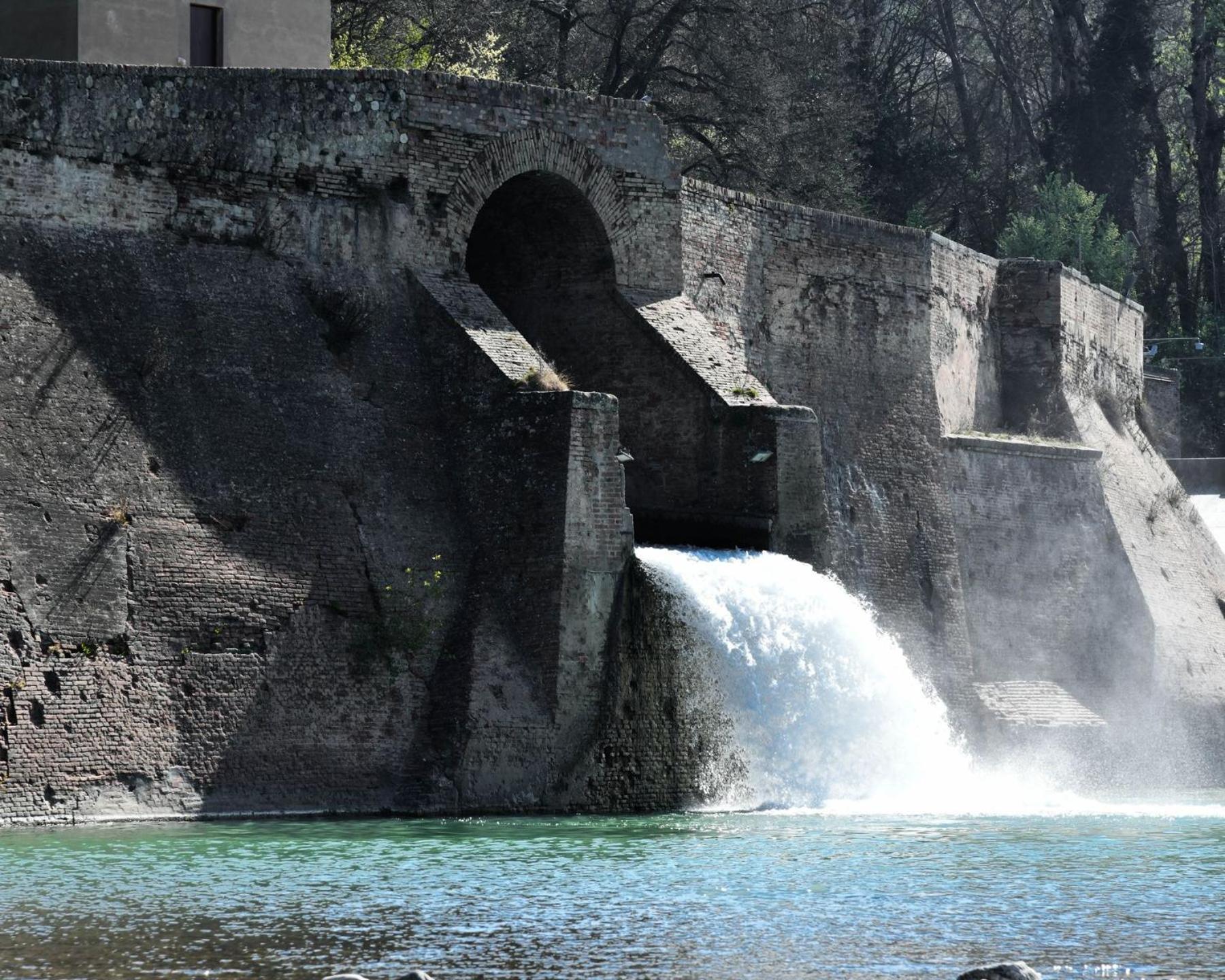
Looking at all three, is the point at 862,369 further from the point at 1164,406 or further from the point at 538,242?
the point at 1164,406

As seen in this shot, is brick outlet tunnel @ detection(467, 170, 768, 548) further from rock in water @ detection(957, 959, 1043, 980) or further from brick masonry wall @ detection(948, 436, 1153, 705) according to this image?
rock in water @ detection(957, 959, 1043, 980)

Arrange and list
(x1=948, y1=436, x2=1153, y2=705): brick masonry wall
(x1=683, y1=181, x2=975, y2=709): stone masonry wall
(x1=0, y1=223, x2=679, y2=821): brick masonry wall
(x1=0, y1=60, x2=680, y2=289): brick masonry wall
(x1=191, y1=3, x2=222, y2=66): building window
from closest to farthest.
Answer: (x1=0, y1=223, x2=679, y2=821): brick masonry wall, (x1=0, y1=60, x2=680, y2=289): brick masonry wall, (x1=191, y1=3, x2=222, y2=66): building window, (x1=683, y1=181, x2=975, y2=709): stone masonry wall, (x1=948, y1=436, x2=1153, y2=705): brick masonry wall

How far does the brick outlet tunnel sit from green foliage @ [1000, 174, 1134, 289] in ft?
68.2

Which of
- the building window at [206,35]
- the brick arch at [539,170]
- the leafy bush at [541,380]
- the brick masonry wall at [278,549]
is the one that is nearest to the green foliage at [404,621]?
the brick masonry wall at [278,549]

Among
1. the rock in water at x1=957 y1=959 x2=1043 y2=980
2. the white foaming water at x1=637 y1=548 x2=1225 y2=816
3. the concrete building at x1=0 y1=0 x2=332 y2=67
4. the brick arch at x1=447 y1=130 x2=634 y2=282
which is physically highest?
the concrete building at x1=0 y1=0 x2=332 y2=67

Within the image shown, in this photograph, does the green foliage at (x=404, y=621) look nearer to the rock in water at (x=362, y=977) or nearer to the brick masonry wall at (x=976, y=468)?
the brick masonry wall at (x=976, y=468)

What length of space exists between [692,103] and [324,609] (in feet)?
61.8

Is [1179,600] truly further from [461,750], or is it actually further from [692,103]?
[461,750]

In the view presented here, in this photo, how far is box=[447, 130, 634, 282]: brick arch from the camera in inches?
773

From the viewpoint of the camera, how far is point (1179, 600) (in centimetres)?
2842

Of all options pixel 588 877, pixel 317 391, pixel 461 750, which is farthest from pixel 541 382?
pixel 588 877

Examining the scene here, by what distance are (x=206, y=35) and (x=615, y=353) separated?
17.7ft

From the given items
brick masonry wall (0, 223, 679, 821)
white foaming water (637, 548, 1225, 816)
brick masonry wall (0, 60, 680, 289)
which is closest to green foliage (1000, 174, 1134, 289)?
brick masonry wall (0, 60, 680, 289)

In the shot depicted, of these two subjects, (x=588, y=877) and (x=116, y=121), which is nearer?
(x=588, y=877)
